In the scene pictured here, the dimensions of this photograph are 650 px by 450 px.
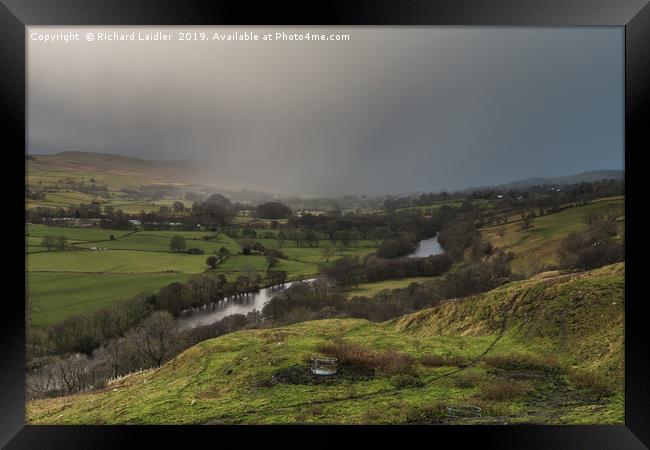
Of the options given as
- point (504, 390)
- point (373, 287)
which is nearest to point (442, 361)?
point (504, 390)

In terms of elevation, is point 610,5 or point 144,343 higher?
point 610,5

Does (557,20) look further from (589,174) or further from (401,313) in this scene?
(401,313)

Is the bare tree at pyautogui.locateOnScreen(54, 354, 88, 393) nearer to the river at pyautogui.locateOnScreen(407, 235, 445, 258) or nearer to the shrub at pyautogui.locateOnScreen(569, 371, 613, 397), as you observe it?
the river at pyautogui.locateOnScreen(407, 235, 445, 258)

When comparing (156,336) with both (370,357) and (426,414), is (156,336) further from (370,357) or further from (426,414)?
(426,414)

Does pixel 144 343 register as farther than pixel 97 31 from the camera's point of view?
Yes

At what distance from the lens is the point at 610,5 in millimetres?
2969

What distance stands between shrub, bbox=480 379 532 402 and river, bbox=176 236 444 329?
1659 mm

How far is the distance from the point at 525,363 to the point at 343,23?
4.44 m

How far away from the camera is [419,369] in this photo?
140 inches

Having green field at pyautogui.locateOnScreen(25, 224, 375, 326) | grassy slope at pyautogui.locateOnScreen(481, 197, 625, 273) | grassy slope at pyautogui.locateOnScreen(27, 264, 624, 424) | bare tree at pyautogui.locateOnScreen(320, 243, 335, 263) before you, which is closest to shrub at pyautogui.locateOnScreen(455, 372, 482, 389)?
grassy slope at pyautogui.locateOnScreen(27, 264, 624, 424)

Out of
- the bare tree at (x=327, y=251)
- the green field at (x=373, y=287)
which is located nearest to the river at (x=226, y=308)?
the bare tree at (x=327, y=251)

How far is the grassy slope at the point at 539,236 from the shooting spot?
Result: 12.1 feet

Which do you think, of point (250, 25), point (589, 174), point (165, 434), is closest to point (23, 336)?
point (165, 434)

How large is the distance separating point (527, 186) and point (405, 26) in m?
2.47
